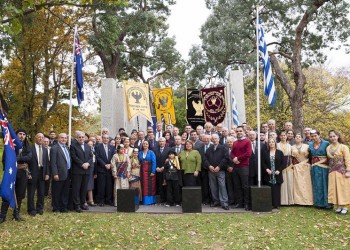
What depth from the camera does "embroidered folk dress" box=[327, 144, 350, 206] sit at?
24.4ft

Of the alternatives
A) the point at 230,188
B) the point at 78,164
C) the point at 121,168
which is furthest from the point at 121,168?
the point at 230,188

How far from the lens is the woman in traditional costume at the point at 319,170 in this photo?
309 inches

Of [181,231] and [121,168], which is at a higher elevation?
[121,168]

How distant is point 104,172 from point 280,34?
12240 mm

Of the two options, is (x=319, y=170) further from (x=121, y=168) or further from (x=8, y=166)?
(x=8, y=166)

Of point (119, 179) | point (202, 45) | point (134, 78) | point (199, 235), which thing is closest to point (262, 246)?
point (199, 235)

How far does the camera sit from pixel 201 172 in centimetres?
891

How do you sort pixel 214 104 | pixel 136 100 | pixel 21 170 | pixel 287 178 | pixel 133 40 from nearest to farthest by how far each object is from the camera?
pixel 21 170 < pixel 287 178 < pixel 136 100 < pixel 214 104 < pixel 133 40

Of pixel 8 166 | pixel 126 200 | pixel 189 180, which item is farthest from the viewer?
pixel 189 180

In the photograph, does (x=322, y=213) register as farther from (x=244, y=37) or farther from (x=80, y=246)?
(x=244, y=37)

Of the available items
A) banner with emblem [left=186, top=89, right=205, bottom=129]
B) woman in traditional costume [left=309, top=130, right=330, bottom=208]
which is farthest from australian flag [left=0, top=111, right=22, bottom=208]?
banner with emblem [left=186, top=89, right=205, bottom=129]

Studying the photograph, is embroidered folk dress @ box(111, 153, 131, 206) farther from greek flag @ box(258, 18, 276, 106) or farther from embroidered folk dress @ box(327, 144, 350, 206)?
embroidered folk dress @ box(327, 144, 350, 206)

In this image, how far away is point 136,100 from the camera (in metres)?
11.9

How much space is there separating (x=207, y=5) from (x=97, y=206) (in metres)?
13.4
